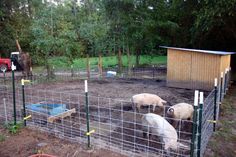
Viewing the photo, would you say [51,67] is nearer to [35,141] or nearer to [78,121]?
[78,121]

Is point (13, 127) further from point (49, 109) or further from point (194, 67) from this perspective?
point (194, 67)

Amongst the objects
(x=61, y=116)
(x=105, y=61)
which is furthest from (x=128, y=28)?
(x=61, y=116)

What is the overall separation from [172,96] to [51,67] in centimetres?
694

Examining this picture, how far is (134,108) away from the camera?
7.00 metres

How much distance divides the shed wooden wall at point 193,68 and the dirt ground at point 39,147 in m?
7.13

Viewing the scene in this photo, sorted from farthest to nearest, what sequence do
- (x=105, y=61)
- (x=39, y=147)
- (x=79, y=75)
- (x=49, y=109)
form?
(x=105, y=61) < (x=79, y=75) < (x=49, y=109) < (x=39, y=147)

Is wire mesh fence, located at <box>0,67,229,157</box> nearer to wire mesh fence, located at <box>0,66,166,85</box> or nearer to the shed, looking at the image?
the shed

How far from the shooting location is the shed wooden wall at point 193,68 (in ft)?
32.6

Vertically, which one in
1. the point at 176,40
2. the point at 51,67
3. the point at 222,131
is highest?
the point at 176,40

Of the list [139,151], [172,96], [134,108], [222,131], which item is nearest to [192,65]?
[172,96]

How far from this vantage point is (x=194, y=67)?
10.4 meters

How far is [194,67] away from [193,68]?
0.20 ft

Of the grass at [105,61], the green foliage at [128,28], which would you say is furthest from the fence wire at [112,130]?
the green foliage at [128,28]

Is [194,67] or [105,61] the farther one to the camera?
[105,61]
